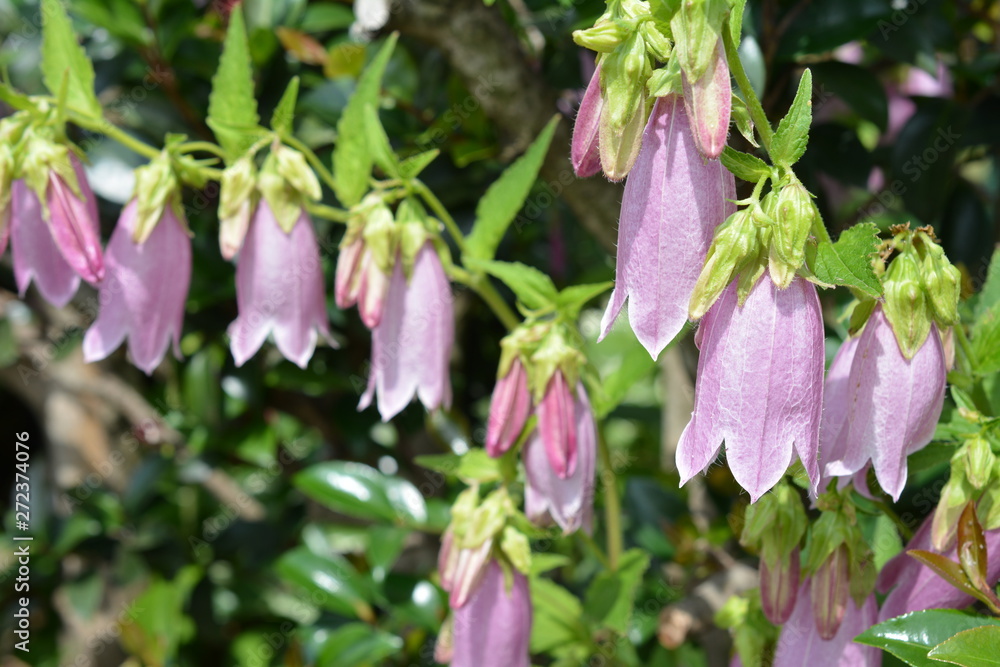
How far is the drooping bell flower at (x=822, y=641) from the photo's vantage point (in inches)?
31.2

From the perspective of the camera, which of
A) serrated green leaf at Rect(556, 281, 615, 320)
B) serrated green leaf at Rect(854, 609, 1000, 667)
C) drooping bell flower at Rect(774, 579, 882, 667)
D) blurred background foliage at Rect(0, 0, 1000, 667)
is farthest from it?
blurred background foliage at Rect(0, 0, 1000, 667)

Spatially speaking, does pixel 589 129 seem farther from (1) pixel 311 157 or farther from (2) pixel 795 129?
(1) pixel 311 157

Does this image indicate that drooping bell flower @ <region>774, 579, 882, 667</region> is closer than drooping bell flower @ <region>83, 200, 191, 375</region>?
Yes

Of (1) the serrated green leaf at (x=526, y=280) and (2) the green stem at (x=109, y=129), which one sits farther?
(2) the green stem at (x=109, y=129)

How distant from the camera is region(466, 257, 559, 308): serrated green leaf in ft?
3.14

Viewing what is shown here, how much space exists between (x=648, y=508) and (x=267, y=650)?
2.58ft

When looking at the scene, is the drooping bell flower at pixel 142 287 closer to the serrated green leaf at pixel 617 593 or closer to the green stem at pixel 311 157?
the green stem at pixel 311 157

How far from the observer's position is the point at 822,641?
803 millimetres

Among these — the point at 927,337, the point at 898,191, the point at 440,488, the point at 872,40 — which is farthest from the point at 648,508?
the point at 927,337

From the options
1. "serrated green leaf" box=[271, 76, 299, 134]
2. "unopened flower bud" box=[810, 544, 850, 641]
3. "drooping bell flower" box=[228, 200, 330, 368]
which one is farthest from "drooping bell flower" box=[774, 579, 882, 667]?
"serrated green leaf" box=[271, 76, 299, 134]

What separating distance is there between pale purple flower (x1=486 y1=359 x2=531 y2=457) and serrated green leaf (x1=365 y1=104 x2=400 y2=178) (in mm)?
240

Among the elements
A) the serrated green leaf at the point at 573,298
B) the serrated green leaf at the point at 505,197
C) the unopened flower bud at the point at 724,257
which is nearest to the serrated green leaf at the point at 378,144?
the serrated green leaf at the point at 505,197

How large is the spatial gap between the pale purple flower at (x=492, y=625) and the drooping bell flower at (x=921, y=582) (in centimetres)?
36

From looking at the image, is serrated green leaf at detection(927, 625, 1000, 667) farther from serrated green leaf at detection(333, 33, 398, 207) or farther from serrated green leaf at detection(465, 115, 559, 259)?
serrated green leaf at detection(333, 33, 398, 207)
